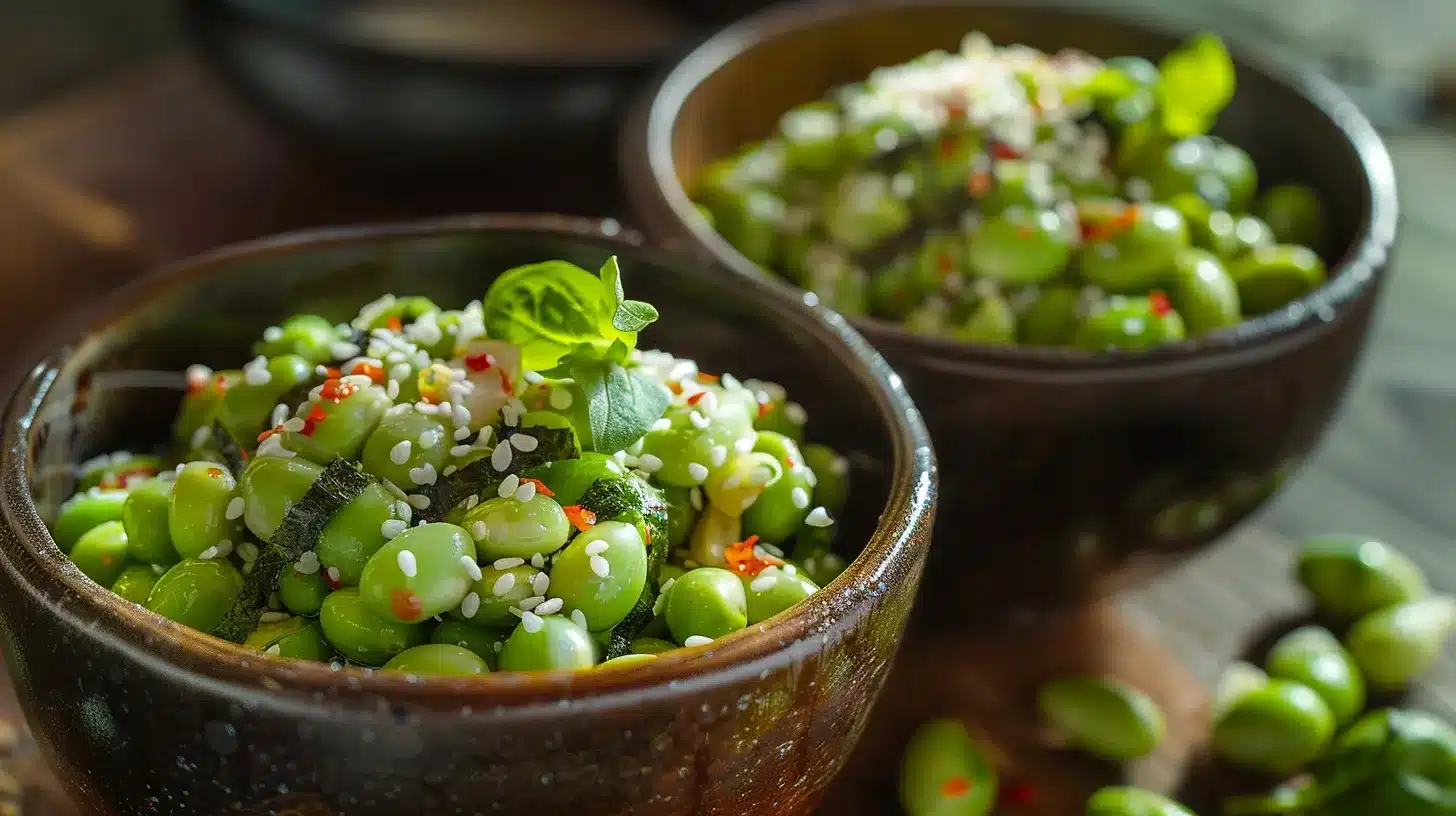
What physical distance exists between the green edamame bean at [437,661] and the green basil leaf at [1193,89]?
0.99 metres

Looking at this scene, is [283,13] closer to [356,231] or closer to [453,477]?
[356,231]

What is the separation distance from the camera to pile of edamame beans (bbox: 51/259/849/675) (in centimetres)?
79

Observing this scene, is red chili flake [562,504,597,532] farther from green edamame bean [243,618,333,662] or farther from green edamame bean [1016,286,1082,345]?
green edamame bean [1016,286,1082,345]

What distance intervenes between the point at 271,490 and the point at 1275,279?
899 millimetres

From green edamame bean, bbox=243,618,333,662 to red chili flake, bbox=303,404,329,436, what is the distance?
0.12m

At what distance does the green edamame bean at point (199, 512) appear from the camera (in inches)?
32.8

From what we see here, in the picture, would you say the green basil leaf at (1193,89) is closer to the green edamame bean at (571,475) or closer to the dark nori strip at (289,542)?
the green edamame bean at (571,475)

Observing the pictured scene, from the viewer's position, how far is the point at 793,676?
730 millimetres

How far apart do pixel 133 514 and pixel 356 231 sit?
1.03ft

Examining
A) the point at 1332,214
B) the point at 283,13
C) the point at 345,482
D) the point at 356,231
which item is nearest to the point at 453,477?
the point at 345,482

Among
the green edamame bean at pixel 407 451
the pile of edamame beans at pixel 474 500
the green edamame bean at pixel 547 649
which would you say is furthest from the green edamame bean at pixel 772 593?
the green edamame bean at pixel 407 451

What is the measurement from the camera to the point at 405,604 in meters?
0.75

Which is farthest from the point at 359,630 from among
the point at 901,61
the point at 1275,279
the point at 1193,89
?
the point at 901,61

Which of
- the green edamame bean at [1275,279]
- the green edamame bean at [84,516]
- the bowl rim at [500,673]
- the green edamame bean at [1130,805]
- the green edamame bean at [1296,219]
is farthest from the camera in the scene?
the green edamame bean at [1296,219]
